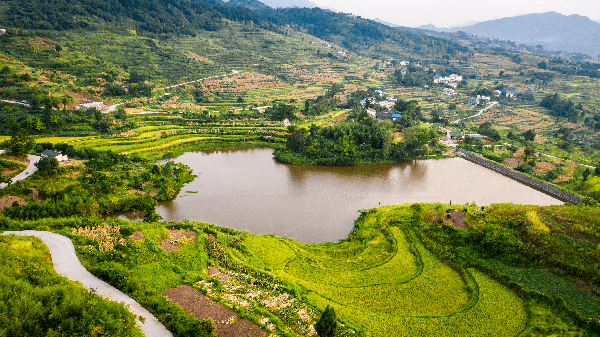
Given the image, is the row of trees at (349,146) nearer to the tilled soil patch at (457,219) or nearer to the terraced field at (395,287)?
the tilled soil patch at (457,219)

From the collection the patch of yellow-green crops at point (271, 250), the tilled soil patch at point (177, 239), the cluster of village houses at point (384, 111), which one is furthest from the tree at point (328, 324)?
the cluster of village houses at point (384, 111)

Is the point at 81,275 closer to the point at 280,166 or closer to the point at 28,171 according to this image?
the point at 28,171

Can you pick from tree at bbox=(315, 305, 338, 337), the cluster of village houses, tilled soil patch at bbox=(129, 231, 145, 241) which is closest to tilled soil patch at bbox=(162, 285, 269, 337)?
tree at bbox=(315, 305, 338, 337)

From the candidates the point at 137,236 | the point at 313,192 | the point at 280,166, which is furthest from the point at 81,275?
the point at 280,166

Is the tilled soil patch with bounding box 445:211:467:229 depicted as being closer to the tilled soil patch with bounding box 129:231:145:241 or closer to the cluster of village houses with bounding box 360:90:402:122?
the tilled soil patch with bounding box 129:231:145:241

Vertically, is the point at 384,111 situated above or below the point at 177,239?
above

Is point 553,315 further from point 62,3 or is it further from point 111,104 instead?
point 62,3

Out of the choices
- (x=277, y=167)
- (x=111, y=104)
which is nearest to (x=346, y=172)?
(x=277, y=167)
